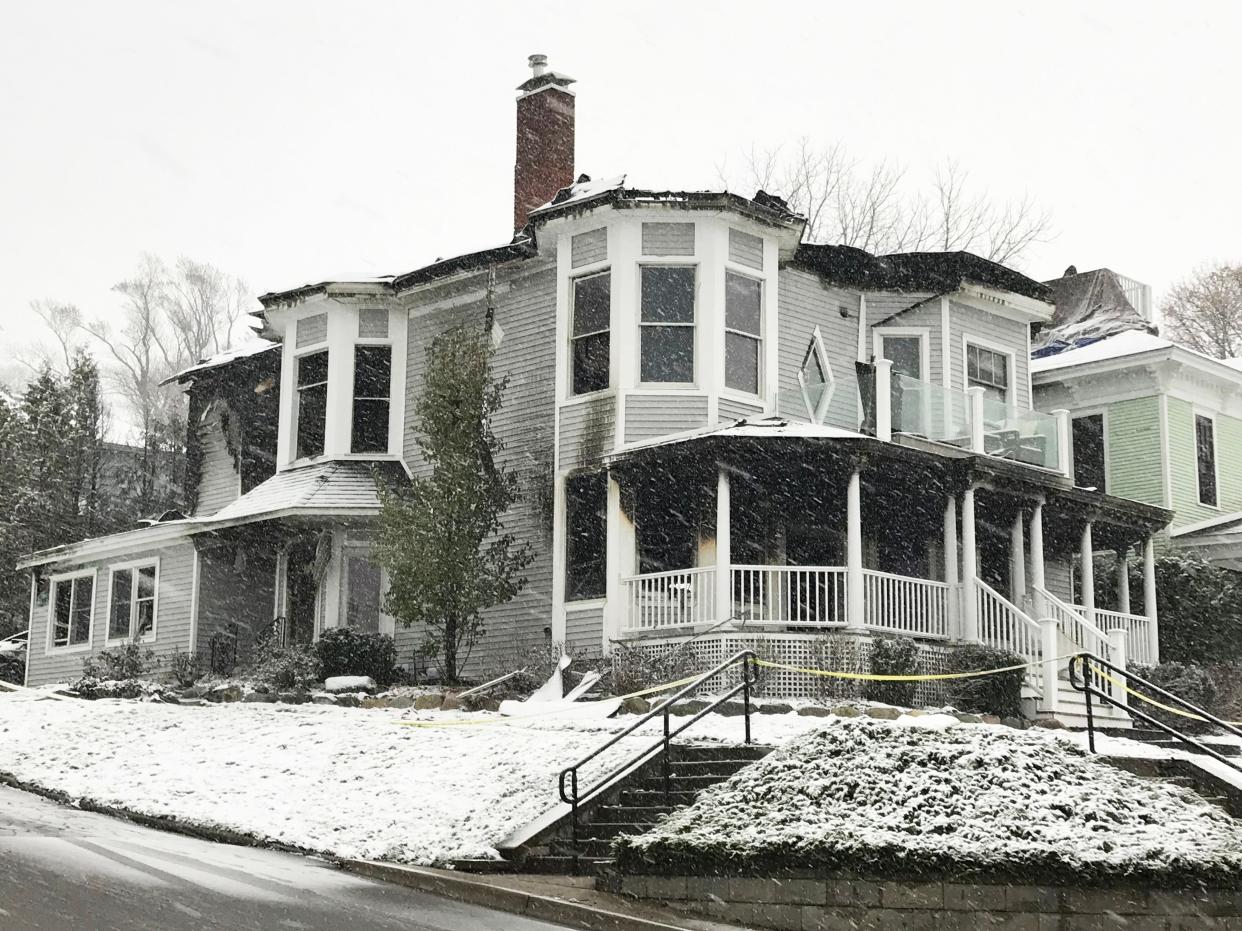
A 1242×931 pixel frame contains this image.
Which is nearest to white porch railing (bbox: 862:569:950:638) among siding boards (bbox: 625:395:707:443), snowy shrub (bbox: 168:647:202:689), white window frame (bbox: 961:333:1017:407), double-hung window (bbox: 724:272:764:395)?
siding boards (bbox: 625:395:707:443)

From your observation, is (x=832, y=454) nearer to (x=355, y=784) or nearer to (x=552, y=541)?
(x=552, y=541)

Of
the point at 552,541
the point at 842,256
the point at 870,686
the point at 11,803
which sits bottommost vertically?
the point at 11,803

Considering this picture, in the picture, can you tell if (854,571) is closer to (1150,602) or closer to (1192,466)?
(1150,602)

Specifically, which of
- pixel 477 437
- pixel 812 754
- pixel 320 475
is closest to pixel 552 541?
pixel 477 437

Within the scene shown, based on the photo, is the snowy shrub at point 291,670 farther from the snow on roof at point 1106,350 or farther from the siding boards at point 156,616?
the snow on roof at point 1106,350

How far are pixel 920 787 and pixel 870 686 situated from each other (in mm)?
7027

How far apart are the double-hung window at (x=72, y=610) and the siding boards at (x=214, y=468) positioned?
2510 mm

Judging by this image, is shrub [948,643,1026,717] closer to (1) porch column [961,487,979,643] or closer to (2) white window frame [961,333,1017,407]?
(1) porch column [961,487,979,643]

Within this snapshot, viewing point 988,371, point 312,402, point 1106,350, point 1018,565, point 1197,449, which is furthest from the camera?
point 1106,350

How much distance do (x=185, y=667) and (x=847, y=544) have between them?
36.5 ft

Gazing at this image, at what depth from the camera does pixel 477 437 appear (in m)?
20.3

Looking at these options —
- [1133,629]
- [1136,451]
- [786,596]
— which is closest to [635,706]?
[786,596]

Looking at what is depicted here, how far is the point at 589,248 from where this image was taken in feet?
68.3

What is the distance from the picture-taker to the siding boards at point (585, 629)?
19.5 meters
